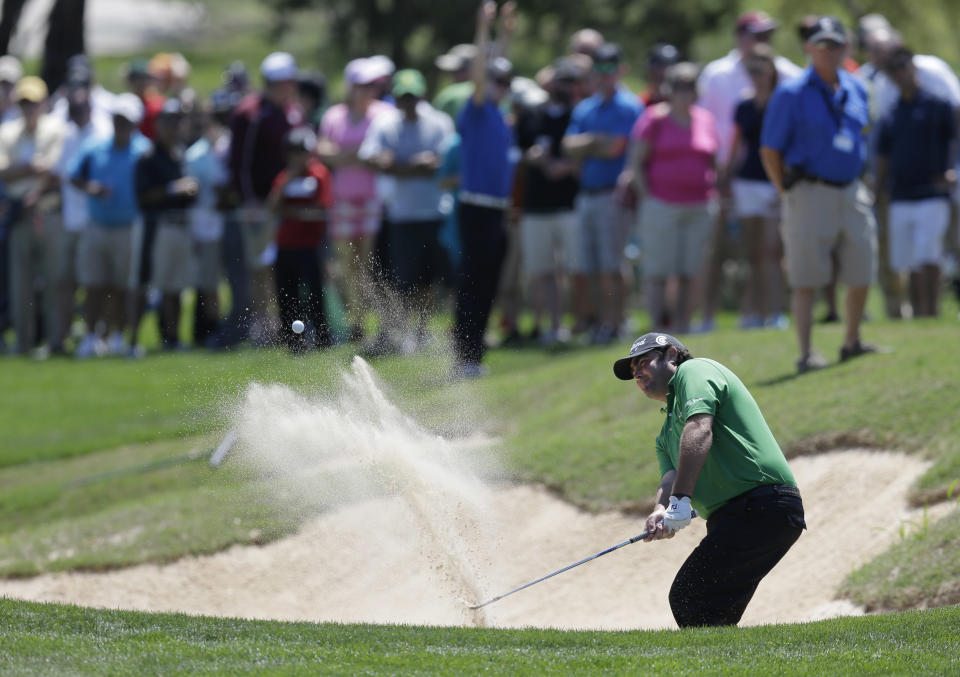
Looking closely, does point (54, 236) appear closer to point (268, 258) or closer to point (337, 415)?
point (268, 258)

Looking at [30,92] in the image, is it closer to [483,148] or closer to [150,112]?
[150,112]

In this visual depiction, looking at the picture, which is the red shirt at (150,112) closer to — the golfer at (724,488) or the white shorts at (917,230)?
the white shorts at (917,230)

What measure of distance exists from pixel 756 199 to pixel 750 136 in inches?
25.4

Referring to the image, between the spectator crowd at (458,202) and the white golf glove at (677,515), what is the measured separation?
5.32 m

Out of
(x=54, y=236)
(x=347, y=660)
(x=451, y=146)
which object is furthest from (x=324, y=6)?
(x=347, y=660)

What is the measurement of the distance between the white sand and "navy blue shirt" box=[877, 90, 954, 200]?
184 inches

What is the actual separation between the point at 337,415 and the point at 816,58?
4734mm

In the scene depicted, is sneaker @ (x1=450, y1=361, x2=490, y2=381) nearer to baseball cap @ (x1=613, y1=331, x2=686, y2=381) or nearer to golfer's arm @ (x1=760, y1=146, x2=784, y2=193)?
golfer's arm @ (x1=760, y1=146, x2=784, y2=193)

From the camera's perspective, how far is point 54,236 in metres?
18.0

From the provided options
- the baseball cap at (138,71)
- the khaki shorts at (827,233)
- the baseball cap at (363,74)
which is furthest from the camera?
the baseball cap at (138,71)

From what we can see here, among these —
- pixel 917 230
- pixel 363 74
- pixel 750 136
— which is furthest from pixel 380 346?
pixel 917 230

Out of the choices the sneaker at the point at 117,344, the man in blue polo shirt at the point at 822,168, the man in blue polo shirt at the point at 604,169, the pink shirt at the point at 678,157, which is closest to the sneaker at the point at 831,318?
the pink shirt at the point at 678,157

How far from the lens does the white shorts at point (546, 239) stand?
15.9 meters

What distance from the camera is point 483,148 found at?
14.4m
